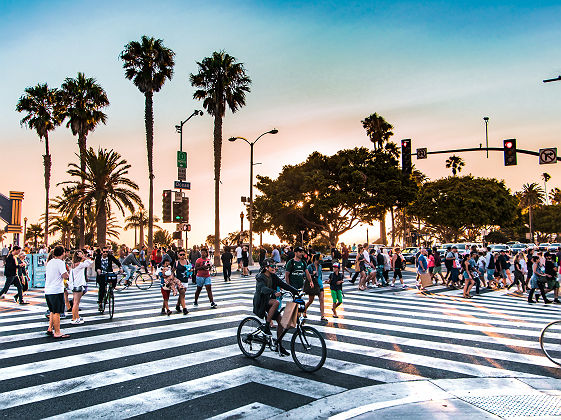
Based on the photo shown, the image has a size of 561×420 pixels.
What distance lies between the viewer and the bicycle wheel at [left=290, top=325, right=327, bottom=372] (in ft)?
21.8

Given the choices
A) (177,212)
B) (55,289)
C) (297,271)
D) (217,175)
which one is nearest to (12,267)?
(55,289)

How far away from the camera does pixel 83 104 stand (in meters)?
39.0

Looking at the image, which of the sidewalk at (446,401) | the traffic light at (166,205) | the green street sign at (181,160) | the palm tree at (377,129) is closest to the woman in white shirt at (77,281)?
the sidewalk at (446,401)

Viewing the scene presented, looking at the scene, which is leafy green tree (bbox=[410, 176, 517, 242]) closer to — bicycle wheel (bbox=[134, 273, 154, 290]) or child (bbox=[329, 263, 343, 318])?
bicycle wheel (bbox=[134, 273, 154, 290])

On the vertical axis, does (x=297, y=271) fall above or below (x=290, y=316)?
above

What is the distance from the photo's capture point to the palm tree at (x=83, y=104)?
38562mm

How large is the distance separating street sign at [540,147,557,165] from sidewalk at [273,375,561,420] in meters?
14.4

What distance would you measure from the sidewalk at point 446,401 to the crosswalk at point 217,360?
10.2 inches

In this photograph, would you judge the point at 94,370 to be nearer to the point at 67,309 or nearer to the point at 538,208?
the point at 67,309

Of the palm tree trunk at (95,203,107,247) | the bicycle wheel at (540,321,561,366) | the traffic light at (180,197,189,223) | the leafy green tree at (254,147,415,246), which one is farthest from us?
the leafy green tree at (254,147,415,246)

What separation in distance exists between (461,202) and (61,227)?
61098mm

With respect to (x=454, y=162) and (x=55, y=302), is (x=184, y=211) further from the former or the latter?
(x=454, y=162)

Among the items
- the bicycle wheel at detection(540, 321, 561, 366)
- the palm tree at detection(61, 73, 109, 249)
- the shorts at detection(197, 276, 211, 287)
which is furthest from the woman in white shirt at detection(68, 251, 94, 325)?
the palm tree at detection(61, 73, 109, 249)

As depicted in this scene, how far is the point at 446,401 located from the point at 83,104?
40520 mm
